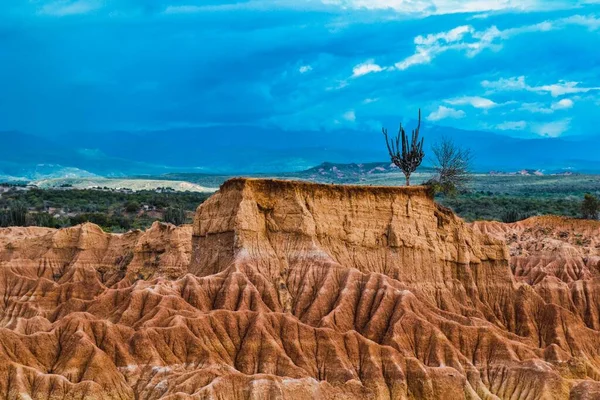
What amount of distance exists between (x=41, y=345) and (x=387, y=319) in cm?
2211

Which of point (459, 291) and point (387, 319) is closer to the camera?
point (387, 319)

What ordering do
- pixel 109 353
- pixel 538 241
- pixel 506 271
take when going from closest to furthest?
pixel 109 353
pixel 506 271
pixel 538 241

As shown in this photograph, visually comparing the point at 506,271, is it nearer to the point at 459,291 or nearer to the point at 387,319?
the point at 459,291

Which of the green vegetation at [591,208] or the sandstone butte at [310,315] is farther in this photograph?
the green vegetation at [591,208]

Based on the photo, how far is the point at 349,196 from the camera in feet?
286

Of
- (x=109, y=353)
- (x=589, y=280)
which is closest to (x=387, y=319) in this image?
(x=109, y=353)

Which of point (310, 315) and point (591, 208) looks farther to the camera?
point (591, 208)

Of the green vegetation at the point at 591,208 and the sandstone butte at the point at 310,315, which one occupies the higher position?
the green vegetation at the point at 591,208

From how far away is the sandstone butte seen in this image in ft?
219

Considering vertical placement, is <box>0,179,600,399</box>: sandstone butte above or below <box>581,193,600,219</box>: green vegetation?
below

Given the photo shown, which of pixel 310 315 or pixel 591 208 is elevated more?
pixel 591 208

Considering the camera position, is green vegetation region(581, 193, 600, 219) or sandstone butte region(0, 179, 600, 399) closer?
sandstone butte region(0, 179, 600, 399)

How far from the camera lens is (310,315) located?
77.1m

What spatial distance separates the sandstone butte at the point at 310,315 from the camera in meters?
66.9
